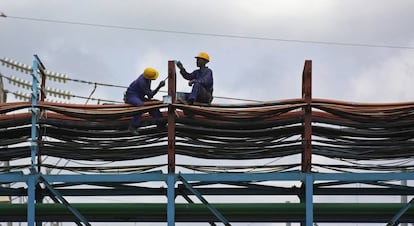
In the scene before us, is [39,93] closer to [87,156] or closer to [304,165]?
[87,156]

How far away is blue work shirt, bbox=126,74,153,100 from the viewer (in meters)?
20.2

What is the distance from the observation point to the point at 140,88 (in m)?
20.3

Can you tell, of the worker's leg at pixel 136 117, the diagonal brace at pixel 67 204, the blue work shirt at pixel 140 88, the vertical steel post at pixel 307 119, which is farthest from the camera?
the blue work shirt at pixel 140 88

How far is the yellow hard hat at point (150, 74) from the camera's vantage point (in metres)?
20.2

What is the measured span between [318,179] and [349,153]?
103 centimetres

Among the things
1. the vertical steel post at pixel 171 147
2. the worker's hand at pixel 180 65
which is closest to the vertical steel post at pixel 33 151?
the vertical steel post at pixel 171 147

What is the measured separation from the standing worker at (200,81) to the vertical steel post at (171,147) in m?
0.36

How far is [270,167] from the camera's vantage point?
19.8 metres

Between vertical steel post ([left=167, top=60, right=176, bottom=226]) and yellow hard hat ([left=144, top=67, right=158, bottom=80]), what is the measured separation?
44 centimetres

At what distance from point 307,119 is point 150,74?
3536mm

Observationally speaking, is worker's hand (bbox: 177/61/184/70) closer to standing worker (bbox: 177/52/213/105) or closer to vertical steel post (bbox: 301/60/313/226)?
standing worker (bbox: 177/52/213/105)

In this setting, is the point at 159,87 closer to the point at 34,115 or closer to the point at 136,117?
the point at 136,117

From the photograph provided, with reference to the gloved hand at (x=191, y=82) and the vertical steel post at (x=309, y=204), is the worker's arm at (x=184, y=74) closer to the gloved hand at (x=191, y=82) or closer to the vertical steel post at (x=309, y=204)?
the gloved hand at (x=191, y=82)

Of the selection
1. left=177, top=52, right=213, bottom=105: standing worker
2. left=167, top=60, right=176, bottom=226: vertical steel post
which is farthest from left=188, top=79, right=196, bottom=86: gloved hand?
left=167, top=60, right=176, bottom=226: vertical steel post
